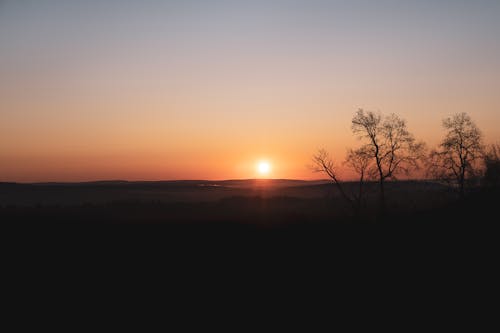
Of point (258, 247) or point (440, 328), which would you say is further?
point (258, 247)

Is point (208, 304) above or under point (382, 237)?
under

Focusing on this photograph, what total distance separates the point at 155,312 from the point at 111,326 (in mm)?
2006

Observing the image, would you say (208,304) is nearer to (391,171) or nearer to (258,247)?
(258,247)

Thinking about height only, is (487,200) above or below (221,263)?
above

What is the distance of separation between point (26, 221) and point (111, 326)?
71.1 ft

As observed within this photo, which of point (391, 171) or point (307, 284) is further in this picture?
point (391, 171)

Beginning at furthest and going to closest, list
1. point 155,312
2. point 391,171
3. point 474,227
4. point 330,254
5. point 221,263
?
point 391,171
point 474,227
point 330,254
point 221,263
point 155,312

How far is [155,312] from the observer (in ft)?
58.5

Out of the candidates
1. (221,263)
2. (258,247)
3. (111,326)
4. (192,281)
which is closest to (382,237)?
(258,247)

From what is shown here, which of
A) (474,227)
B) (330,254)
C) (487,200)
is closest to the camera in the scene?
(330,254)

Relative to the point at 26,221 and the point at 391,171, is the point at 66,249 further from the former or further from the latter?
the point at 391,171

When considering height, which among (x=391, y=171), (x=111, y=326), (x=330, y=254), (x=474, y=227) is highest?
(x=391, y=171)

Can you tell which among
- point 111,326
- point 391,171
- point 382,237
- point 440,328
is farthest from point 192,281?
point 391,171

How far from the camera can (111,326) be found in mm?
16531
